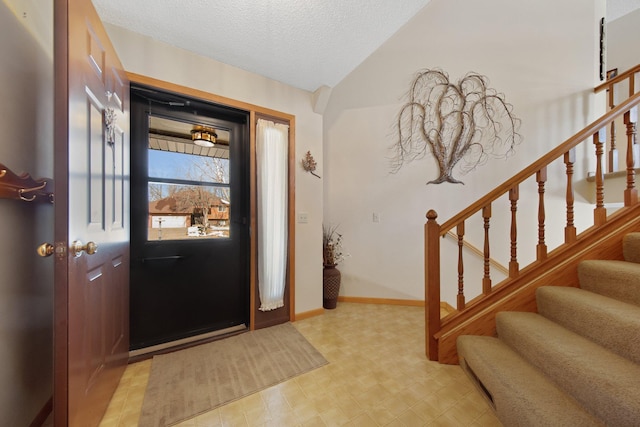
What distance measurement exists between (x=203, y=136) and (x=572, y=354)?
9.26 feet

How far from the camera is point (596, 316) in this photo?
1.11m

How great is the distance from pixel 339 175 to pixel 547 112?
104 inches

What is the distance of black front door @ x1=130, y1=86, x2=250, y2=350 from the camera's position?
176 centimetres

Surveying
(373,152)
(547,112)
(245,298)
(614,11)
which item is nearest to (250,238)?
(245,298)

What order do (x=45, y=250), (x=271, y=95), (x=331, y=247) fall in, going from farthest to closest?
(x=331, y=247) → (x=271, y=95) → (x=45, y=250)

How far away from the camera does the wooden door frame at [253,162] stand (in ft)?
5.67

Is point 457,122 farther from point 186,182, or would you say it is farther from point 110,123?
point 110,123

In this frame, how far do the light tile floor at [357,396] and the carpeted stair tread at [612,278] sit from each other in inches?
37.6

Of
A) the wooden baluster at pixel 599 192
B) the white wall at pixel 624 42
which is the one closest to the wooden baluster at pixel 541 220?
the wooden baluster at pixel 599 192

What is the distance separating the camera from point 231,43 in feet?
5.66

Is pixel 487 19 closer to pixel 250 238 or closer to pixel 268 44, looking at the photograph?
pixel 268 44

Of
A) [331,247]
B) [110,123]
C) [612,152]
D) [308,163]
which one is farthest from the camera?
[331,247]

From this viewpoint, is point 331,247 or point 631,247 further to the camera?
point 331,247

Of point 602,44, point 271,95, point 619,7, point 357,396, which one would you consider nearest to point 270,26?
point 271,95
